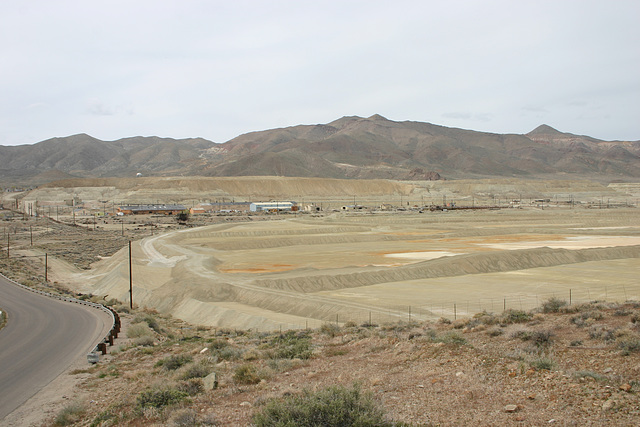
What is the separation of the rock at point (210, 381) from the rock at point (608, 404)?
29.0 feet

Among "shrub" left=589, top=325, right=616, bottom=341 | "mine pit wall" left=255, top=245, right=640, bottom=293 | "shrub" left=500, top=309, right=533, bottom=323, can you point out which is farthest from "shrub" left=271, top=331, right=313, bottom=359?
"mine pit wall" left=255, top=245, right=640, bottom=293

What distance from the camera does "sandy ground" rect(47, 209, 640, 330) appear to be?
31266 mm

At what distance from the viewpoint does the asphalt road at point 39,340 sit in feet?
53.1

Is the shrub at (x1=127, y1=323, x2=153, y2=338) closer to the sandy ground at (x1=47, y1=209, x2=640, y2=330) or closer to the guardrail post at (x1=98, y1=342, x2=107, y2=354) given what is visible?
the guardrail post at (x1=98, y1=342, x2=107, y2=354)

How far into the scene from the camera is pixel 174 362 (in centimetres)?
1656

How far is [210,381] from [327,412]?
17.5 ft

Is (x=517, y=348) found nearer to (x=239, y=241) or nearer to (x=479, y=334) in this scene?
(x=479, y=334)

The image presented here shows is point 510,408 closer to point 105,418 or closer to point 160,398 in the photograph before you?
point 160,398

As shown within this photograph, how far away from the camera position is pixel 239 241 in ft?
229

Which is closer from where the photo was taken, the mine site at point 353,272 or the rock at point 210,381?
the rock at point 210,381

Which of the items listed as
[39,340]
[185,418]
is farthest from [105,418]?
[39,340]

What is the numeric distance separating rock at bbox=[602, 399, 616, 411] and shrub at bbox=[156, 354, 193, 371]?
11706mm

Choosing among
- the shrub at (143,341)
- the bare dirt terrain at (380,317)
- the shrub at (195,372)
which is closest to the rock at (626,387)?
the bare dirt terrain at (380,317)

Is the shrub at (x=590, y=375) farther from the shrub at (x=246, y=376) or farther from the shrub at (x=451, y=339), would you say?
the shrub at (x=246, y=376)
